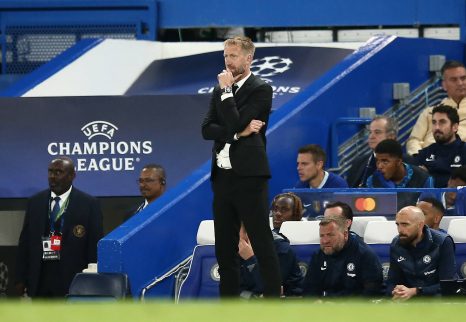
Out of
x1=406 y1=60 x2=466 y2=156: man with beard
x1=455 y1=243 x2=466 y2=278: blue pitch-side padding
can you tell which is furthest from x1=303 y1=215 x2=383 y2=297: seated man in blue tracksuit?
Answer: x1=406 y1=60 x2=466 y2=156: man with beard

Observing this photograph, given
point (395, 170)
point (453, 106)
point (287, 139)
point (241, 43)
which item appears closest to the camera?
point (241, 43)

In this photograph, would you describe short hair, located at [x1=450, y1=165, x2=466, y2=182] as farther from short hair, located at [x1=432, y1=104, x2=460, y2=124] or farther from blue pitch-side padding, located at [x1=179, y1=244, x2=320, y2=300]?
blue pitch-side padding, located at [x1=179, y1=244, x2=320, y2=300]

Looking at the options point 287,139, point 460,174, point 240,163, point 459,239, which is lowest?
point 459,239

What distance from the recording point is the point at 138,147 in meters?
12.5

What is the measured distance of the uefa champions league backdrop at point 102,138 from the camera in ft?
40.5

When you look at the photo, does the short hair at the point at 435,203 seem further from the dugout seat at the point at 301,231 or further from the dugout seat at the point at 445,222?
the dugout seat at the point at 301,231

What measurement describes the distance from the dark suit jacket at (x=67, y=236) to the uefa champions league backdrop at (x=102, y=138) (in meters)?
1.32

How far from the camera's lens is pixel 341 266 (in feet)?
29.5

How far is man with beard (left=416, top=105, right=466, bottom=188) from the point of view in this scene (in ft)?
34.6

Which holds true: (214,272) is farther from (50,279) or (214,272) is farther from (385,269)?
(50,279)

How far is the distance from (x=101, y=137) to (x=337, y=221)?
414 cm

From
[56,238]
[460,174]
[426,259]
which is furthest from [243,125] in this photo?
[56,238]

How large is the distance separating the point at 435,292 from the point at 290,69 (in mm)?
5940

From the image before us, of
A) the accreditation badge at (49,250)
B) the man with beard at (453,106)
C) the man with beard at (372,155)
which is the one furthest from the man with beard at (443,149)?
the accreditation badge at (49,250)
